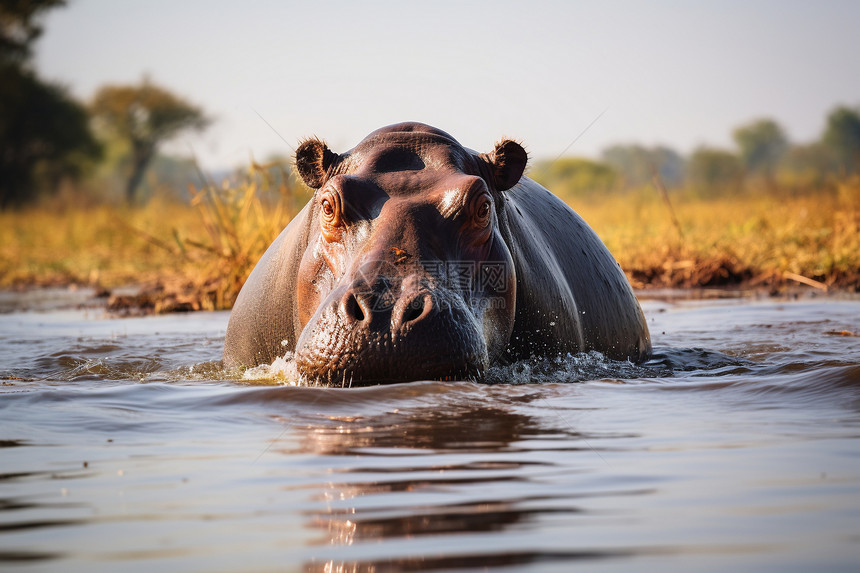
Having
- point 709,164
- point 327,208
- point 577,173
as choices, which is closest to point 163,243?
point 327,208

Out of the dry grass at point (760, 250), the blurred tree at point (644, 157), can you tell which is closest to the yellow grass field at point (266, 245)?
the dry grass at point (760, 250)

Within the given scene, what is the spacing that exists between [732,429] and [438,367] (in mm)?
1138

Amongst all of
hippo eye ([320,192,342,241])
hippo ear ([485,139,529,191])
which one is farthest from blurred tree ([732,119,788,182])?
hippo eye ([320,192,342,241])

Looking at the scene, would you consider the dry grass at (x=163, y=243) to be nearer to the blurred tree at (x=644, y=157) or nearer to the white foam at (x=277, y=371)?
the white foam at (x=277, y=371)

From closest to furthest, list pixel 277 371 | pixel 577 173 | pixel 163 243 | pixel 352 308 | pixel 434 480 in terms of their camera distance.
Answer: pixel 434 480 < pixel 352 308 < pixel 277 371 < pixel 163 243 < pixel 577 173

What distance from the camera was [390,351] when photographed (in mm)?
3754

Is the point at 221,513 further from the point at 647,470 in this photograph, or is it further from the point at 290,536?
the point at 647,470

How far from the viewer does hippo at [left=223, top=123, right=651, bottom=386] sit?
12.5 ft

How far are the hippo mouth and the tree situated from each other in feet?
138

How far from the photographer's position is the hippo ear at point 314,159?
16.7 feet

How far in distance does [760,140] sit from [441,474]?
81476 mm

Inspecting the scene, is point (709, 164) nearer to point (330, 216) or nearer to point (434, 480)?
point (330, 216)

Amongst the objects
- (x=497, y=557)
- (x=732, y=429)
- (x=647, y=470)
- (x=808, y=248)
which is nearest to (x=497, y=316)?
(x=732, y=429)

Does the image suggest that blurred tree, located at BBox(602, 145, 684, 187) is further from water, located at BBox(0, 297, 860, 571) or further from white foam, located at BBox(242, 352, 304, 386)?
water, located at BBox(0, 297, 860, 571)
